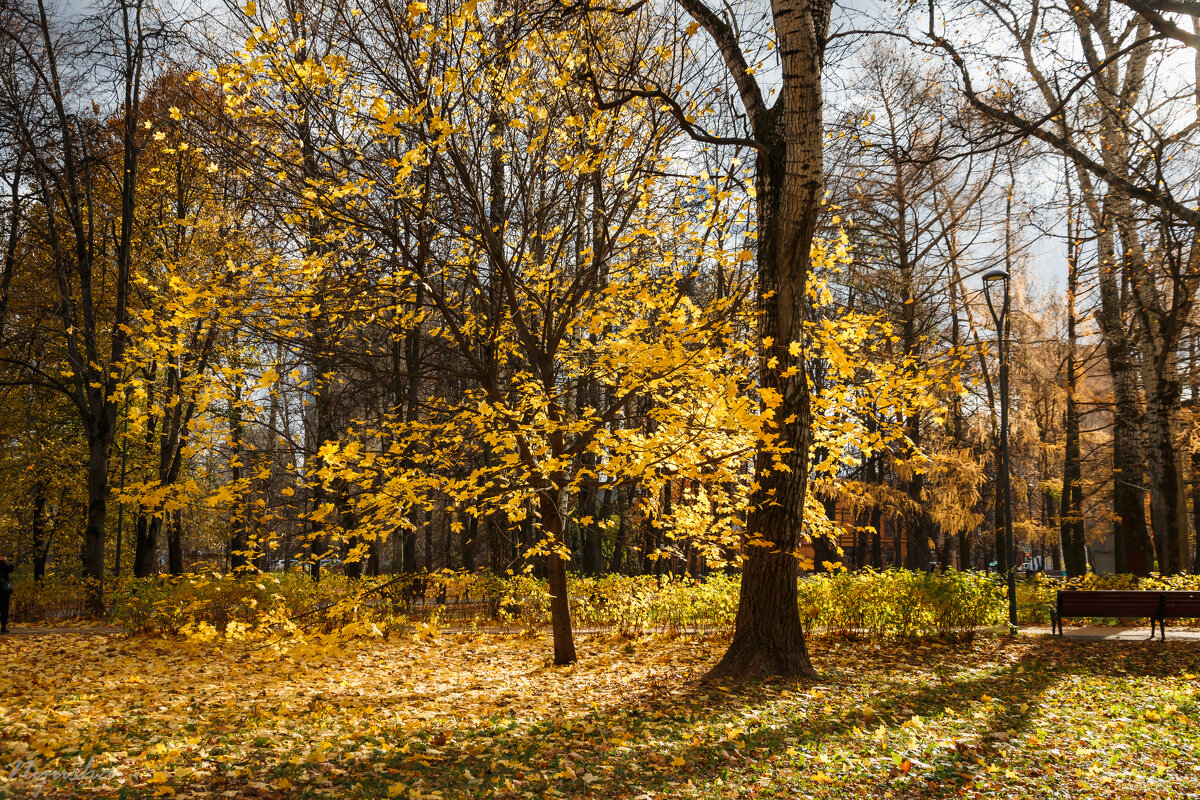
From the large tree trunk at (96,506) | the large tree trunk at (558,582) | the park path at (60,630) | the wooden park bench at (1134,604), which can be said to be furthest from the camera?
the large tree trunk at (96,506)

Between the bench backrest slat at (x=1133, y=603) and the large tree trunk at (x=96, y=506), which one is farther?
the large tree trunk at (x=96, y=506)

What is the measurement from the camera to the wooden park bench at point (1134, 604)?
392 inches

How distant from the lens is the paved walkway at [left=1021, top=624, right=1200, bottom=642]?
10312 millimetres

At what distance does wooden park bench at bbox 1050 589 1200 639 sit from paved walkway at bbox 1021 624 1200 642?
1.28 feet

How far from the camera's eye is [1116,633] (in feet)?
35.9

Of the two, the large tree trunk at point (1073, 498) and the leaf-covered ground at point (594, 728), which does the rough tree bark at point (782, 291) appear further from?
the large tree trunk at point (1073, 498)

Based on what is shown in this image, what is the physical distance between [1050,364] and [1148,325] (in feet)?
24.5

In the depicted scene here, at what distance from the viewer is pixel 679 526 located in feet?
26.6

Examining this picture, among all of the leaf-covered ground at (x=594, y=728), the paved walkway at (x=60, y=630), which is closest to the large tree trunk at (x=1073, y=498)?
the leaf-covered ground at (x=594, y=728)

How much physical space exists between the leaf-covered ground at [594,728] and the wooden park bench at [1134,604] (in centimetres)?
157

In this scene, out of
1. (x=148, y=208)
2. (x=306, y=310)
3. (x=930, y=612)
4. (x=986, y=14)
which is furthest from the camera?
(x=148, y=208)

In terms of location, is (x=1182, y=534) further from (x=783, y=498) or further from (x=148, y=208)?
(x=148, y=208)

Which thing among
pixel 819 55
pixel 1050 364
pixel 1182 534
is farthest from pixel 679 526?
pixel 1050 364

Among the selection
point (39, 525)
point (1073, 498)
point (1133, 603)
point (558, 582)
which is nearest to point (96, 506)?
point (558, 582)
